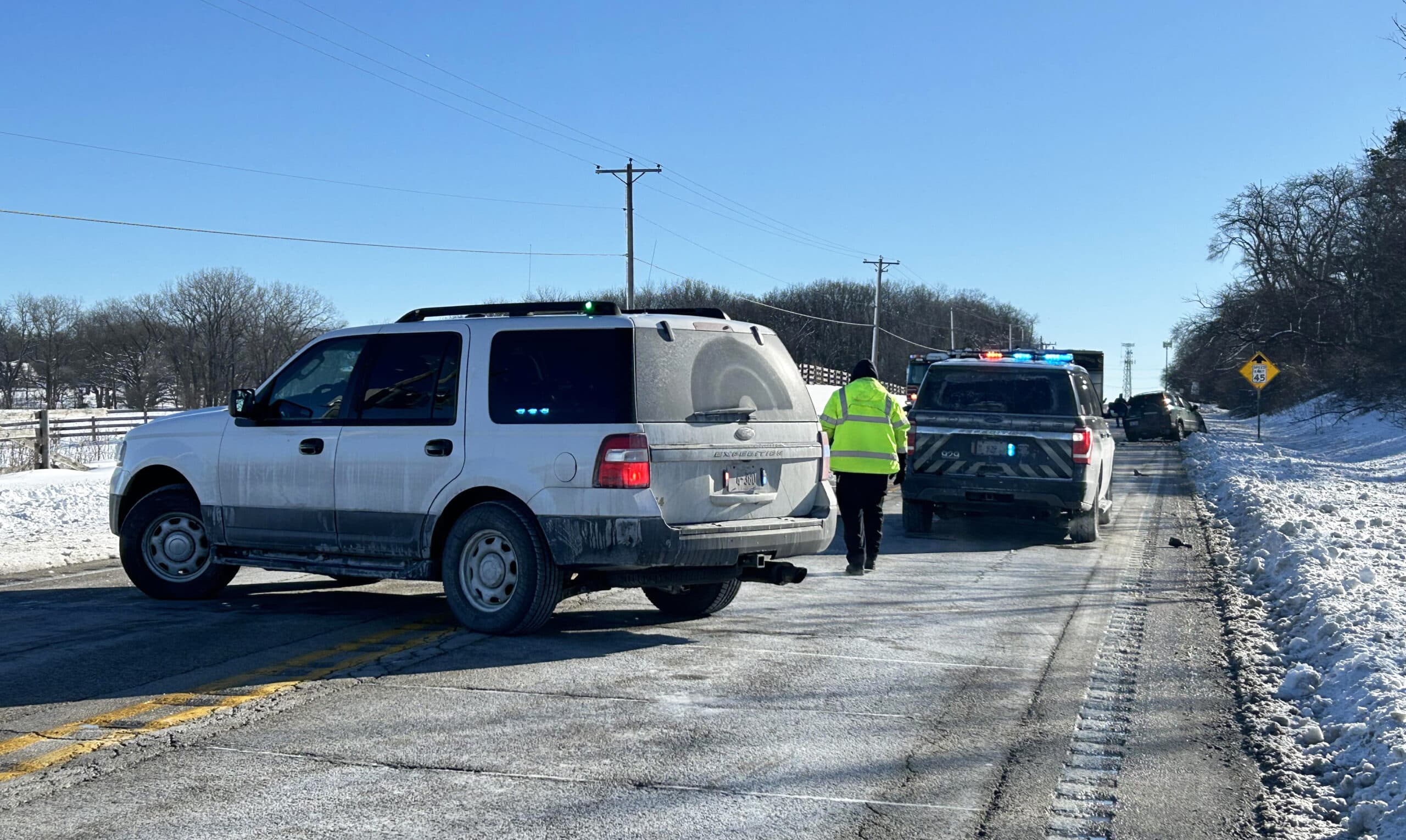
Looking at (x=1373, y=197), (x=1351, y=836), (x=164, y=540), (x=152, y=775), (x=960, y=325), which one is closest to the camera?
(x=1351, y=836)

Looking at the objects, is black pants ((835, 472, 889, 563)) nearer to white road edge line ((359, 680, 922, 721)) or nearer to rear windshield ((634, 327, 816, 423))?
rear windshield ((634, 327, 816, 423))

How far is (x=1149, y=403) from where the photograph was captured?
1634 inches

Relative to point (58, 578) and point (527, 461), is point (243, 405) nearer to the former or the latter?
point (527, 461)

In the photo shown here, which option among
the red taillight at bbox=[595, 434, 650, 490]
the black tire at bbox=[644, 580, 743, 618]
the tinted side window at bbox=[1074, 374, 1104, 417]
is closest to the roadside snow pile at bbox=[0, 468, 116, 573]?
the black tire at bbox=[644, 580, 743, 618]

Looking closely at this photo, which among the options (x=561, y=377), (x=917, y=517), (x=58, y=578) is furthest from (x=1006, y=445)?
(x=58, y=578)

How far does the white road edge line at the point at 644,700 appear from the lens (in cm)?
609

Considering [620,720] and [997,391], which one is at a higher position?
[997,391]

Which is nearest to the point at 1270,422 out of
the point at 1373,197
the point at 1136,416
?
the point at 1373,197

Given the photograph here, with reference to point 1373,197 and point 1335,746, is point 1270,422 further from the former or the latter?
point 1335,746

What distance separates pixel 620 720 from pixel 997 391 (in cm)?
942

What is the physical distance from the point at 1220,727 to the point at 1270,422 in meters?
57.1

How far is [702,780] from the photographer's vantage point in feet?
16.3

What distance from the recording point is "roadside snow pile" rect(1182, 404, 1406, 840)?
5.04 metres

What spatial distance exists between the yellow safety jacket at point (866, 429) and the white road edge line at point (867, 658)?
12.6 feet
